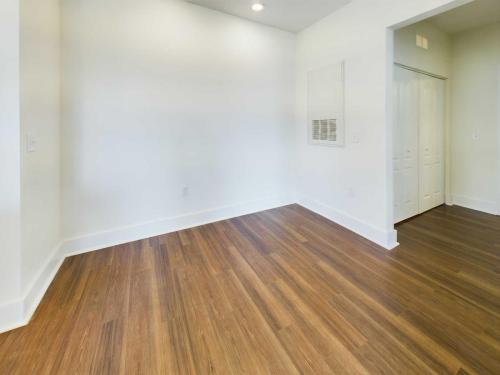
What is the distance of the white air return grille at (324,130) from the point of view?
3.15 meters

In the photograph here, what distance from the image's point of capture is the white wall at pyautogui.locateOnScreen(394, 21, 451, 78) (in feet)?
9.62

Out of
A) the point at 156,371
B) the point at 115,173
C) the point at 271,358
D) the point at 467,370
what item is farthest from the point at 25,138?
the point at 467,370

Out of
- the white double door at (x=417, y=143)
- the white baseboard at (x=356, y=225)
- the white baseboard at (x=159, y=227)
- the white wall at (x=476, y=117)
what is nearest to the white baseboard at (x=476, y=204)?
the white wall at (x=476, y=117)

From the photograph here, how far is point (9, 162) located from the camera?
4.75 ft

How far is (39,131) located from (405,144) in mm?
4026

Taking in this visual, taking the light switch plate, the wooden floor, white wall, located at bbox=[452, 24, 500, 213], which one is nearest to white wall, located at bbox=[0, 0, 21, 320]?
the light switch plate

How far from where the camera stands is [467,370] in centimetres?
118

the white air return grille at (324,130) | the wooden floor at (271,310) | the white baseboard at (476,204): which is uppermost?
the white air return grille at (324,130)

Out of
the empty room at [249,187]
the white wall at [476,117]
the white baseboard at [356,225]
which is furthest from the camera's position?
the white wall at [476,117]

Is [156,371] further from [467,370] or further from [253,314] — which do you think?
[467,370]

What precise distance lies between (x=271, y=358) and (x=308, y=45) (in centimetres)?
387

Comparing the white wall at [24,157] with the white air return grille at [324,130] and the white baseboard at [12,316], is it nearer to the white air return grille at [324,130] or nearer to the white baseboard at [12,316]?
the white baseboard at [12,316]

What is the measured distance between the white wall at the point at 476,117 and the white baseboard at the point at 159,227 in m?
2.98

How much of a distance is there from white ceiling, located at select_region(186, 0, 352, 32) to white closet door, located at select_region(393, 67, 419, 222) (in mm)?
1226
